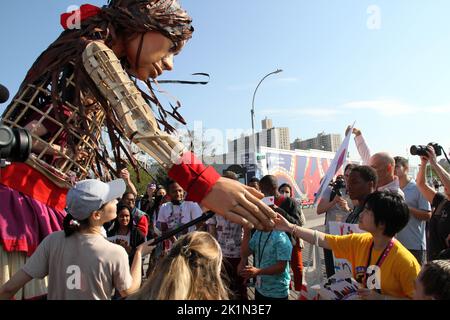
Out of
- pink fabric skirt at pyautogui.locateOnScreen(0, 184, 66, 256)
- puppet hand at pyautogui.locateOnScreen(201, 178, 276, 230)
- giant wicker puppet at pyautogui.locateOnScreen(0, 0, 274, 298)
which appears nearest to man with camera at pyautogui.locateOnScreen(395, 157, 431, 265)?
puppet hand at pyautogui.locateOnScreen(201, 178, 276, 230)

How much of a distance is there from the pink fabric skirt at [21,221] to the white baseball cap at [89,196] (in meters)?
0.11

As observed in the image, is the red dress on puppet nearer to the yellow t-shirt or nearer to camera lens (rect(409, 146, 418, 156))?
the yellow t-shirt

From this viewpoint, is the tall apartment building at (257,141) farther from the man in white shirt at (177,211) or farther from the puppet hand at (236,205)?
the puppet hand at (236,205)

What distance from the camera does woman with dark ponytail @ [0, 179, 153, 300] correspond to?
180cm

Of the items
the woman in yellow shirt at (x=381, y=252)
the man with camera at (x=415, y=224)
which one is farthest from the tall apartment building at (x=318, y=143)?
the woman in yellow shirt at (x=381, y=252)

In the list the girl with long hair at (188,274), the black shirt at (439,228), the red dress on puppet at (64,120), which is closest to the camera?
the girl with long hair at (188,274)

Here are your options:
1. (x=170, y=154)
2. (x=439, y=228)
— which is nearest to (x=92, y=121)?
(x=170, y=154)

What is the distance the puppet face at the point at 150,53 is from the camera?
1.92 m

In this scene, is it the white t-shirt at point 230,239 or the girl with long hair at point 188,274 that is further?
the white t-shirt at point 230,239

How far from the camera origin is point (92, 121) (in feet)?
6.12

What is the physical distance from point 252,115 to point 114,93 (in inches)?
664
